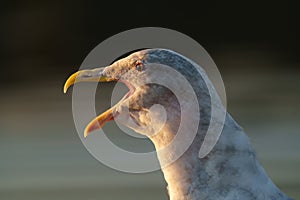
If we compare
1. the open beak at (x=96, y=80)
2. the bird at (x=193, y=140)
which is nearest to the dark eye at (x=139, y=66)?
the bird at (x=193, y=140)

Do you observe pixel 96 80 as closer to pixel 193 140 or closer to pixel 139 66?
pixel 139 66

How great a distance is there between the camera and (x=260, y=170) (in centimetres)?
466

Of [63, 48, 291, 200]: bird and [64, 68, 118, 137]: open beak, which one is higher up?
[64, 68, 118, 137]: open beak

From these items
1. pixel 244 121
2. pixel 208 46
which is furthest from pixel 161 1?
pixel 244 121

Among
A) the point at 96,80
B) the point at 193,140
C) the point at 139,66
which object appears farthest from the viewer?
the point at 96,80

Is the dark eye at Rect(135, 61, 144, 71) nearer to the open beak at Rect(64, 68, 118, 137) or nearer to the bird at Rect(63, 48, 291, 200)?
the bird at Rect(63, 48, 291, 200)

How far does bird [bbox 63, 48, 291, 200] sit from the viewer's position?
15.1 ft

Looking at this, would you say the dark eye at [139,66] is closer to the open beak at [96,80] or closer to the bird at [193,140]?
the bird at [193,140]

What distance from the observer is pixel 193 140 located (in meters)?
4.66

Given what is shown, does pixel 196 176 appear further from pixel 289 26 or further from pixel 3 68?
pixel 3 68

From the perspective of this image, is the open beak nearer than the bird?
No

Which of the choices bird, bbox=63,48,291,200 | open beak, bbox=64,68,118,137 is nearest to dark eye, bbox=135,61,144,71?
bird, bbox=63,48,291,200

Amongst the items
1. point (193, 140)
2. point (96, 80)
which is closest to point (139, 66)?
point (96, 80)

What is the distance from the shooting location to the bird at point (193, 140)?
4609 millimetres
